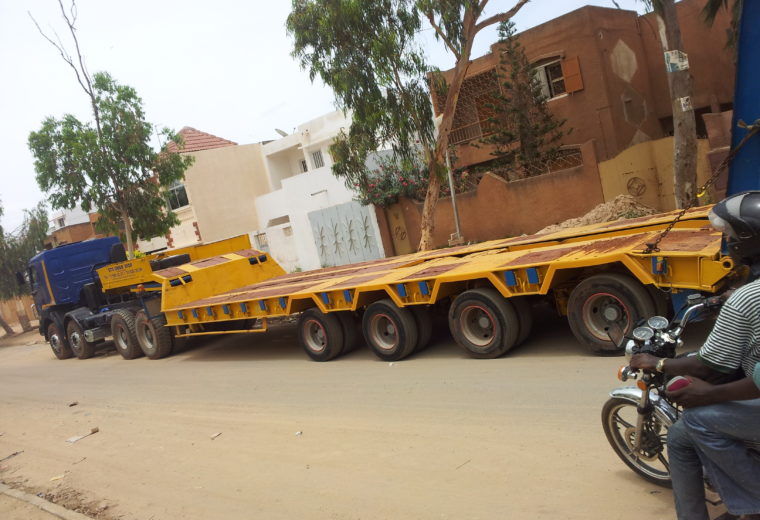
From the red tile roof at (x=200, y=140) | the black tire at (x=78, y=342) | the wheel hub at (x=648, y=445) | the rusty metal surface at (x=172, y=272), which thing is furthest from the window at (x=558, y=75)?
the red tile roof at (x=200, y=140)

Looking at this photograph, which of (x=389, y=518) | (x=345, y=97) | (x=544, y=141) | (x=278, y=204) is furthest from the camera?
(x=278, y=204)

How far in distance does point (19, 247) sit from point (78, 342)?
17.8m

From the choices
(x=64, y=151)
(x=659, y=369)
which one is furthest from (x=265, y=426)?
(x=64, y=151)

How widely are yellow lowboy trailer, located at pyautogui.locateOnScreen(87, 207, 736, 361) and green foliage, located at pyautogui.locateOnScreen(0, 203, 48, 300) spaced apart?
2322 centimetres

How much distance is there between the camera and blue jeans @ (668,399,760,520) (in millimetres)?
2561

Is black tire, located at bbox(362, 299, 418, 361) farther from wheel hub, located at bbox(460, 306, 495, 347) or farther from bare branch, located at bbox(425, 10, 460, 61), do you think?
bare branch, located at bbox(425, 10, 460, 61)

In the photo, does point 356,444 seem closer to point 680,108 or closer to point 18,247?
point 680,108

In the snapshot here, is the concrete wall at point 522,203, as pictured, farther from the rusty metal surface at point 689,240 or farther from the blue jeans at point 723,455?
the blue jeans at point 723,455

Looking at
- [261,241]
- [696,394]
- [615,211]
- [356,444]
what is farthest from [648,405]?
[261,241]

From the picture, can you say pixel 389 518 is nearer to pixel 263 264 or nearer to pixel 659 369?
pixel 659 369

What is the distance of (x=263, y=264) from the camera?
13938 millimetres

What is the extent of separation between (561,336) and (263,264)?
26.3 ft

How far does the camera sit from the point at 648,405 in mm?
3271

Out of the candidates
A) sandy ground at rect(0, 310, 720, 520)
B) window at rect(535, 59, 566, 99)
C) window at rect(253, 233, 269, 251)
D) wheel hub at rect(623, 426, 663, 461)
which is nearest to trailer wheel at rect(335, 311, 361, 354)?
sandy ground at rect(0, 310, 720, 520)
